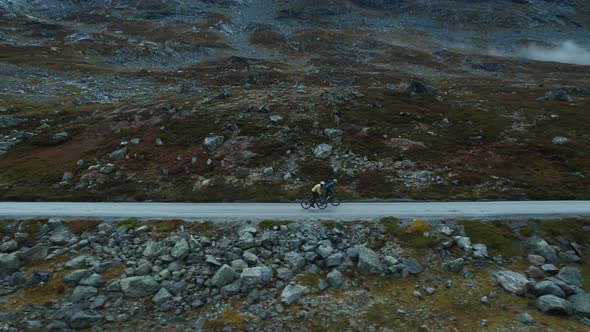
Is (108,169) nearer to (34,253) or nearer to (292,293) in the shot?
(34,253)

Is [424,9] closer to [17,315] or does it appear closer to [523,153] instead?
[523,153]

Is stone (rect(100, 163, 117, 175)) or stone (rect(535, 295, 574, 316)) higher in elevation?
stone (rect(535, 295, 574, 316))

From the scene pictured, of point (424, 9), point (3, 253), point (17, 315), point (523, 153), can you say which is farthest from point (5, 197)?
point (424, 9)

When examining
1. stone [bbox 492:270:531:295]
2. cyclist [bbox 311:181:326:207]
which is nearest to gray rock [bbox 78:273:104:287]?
cyclist [bbox 311:181:326:207]

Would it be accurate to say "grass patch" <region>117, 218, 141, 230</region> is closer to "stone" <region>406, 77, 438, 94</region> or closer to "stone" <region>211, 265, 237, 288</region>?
"stone" <region>211, 265, 237, 288</region>

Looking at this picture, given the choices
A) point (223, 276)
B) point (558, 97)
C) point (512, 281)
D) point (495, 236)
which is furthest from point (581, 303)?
point (558, 97)
